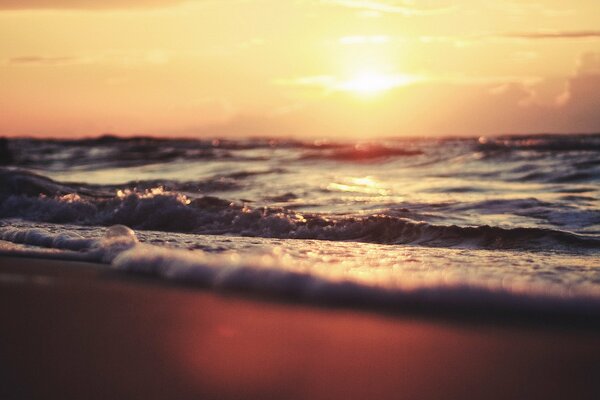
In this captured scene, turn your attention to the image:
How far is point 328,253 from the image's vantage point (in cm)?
614

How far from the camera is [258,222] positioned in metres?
8.46

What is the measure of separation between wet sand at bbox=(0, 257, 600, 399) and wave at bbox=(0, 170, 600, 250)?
394cm

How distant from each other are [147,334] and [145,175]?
15.7 m

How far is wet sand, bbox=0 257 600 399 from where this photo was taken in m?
2.66

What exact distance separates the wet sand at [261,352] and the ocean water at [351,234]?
1.18ft

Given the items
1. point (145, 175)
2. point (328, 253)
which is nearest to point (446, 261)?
point (328, 253)

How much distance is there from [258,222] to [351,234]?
112cm

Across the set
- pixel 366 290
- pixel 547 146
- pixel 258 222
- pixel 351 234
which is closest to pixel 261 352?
pixel 366 290

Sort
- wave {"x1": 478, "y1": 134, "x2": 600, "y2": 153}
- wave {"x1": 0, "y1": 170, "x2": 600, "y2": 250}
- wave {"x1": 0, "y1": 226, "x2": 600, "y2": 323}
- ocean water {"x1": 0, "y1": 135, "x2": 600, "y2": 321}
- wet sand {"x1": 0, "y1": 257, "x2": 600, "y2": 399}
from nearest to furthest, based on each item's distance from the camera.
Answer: wet sand {"x1": 0, "y1": 257, "x2": 600, "y2": 399}, wave {"x1": 0, "y1": 226, "x2": 600, "y2": 323}, ocean water {"x1": 0, "y1": 135, "x2": 600, "y2": 321}, wave {"x1": 0, "y1": 170, "x2": 600, "y2": 250}, wave {"x1": 478, "y1": 134, "x2": 600, "y2": 153}

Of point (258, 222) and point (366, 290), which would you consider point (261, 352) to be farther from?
point (258, 222)

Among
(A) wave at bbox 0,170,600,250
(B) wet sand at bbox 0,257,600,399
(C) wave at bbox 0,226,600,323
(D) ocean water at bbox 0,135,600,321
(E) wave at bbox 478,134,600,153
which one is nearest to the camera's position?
(B) wet sand at bbox 0,257,600,399

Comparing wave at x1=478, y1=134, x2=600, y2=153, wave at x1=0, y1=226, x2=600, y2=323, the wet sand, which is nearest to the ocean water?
wave at x1=0, y1=226, x2=600, y2=323

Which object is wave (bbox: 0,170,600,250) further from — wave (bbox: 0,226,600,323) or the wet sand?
the wet sand

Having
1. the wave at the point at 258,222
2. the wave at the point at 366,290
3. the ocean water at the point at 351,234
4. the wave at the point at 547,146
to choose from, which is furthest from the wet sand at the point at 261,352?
the wave at the point at 547,146
